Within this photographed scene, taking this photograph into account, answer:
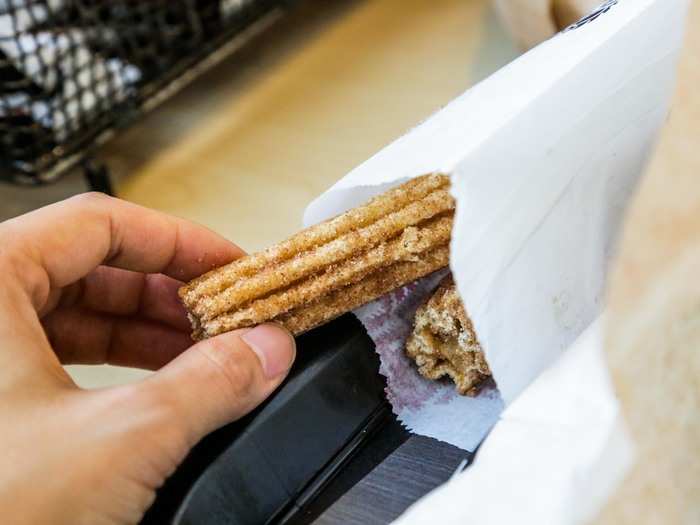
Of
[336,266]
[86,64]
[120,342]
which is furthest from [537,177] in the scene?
[86,64]

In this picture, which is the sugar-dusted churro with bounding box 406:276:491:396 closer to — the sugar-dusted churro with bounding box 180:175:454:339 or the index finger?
the sugar-dusted churro with bounding box 180:175:454:339

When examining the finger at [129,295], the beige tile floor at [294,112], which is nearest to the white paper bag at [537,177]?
the finger at [129,295]

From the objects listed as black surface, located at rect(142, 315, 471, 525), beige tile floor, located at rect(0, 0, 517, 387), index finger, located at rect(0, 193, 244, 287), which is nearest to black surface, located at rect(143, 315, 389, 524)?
black surface, located at rect(142, 315, 471, 525)

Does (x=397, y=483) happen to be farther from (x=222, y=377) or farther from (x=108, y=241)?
(x=108, y=241)

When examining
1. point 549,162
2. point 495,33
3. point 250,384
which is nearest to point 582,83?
point 549,162

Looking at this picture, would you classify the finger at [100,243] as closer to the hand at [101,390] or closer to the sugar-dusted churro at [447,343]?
the hand at [101,390]
